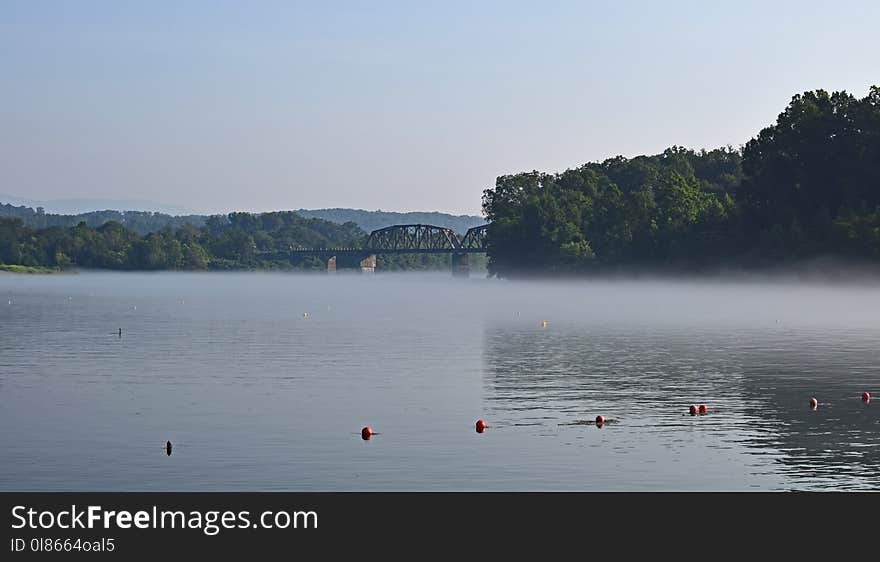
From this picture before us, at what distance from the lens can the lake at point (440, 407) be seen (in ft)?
122

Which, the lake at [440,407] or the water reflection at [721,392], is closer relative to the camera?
the lake at [440,407]
